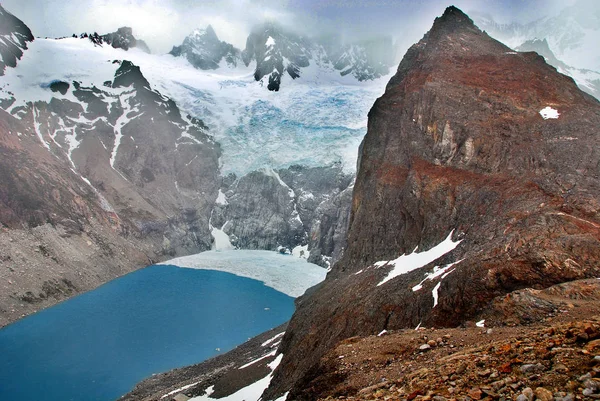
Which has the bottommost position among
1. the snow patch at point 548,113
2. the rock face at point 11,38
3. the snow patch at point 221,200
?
the snow patch at point 548,113

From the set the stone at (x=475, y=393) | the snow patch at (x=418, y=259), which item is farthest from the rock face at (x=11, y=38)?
the stone at (x=475, y=393)

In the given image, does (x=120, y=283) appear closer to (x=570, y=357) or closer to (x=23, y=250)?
(x=23, y=250)

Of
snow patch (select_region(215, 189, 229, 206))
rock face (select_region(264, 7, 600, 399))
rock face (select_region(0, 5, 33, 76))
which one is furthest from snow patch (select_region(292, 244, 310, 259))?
rock face (select_region(0, 5, 33, 76))

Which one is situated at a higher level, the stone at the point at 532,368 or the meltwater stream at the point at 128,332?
the stone at the point at 532,368

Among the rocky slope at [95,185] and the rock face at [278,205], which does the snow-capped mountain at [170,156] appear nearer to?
the rock face at [278,205]

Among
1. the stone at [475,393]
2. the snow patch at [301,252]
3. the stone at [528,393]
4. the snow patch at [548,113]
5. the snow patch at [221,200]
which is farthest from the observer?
the snow patch at [221,200]

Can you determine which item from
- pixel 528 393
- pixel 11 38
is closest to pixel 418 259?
pixel 528 393
